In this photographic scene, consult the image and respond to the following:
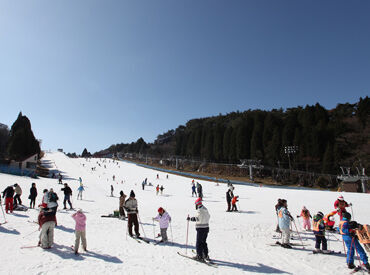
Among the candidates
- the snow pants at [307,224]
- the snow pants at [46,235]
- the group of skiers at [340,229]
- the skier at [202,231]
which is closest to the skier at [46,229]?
→ the snow pants at [46,235]

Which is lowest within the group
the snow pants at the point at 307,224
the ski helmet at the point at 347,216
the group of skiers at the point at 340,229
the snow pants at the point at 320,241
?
the snow pants at the point at 307,224

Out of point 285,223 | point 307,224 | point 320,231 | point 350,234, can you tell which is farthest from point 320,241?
point 307,224

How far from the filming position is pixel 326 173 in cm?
4656

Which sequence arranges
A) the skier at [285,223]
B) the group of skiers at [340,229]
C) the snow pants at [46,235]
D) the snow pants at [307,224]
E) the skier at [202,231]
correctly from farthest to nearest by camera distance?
the snow pants at [307,224] < the skier at [285,223] < the snow pants at [46,235] < the skier at [202,231] < the group of skiers at [340,229]

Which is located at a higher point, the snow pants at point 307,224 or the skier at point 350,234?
the skier at point 350,234

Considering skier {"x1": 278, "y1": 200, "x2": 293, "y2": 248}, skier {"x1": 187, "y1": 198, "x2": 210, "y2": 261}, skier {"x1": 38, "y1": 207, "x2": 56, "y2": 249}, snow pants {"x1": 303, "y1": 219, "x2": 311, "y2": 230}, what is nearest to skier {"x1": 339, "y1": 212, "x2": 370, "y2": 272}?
skier {"x1": 278, "y1": 200, "x2": 293, "y2": 248}

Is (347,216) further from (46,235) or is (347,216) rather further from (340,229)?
(46,235)

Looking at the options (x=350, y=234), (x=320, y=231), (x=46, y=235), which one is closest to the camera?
(x=350, y=234)

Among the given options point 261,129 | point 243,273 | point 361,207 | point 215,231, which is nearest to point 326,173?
point 261,129

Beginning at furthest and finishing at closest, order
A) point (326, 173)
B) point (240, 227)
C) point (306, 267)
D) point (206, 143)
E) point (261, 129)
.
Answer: point (206, 143) < point (261, 129) < point (326, 173) < point (240, 227) < point (306, 267)

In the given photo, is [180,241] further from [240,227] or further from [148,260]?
[240,227]

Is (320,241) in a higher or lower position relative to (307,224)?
higher

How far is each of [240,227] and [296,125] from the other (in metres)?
55.4

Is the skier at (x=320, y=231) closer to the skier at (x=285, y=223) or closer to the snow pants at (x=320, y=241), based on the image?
the snow pants at (x=320, y=241)
